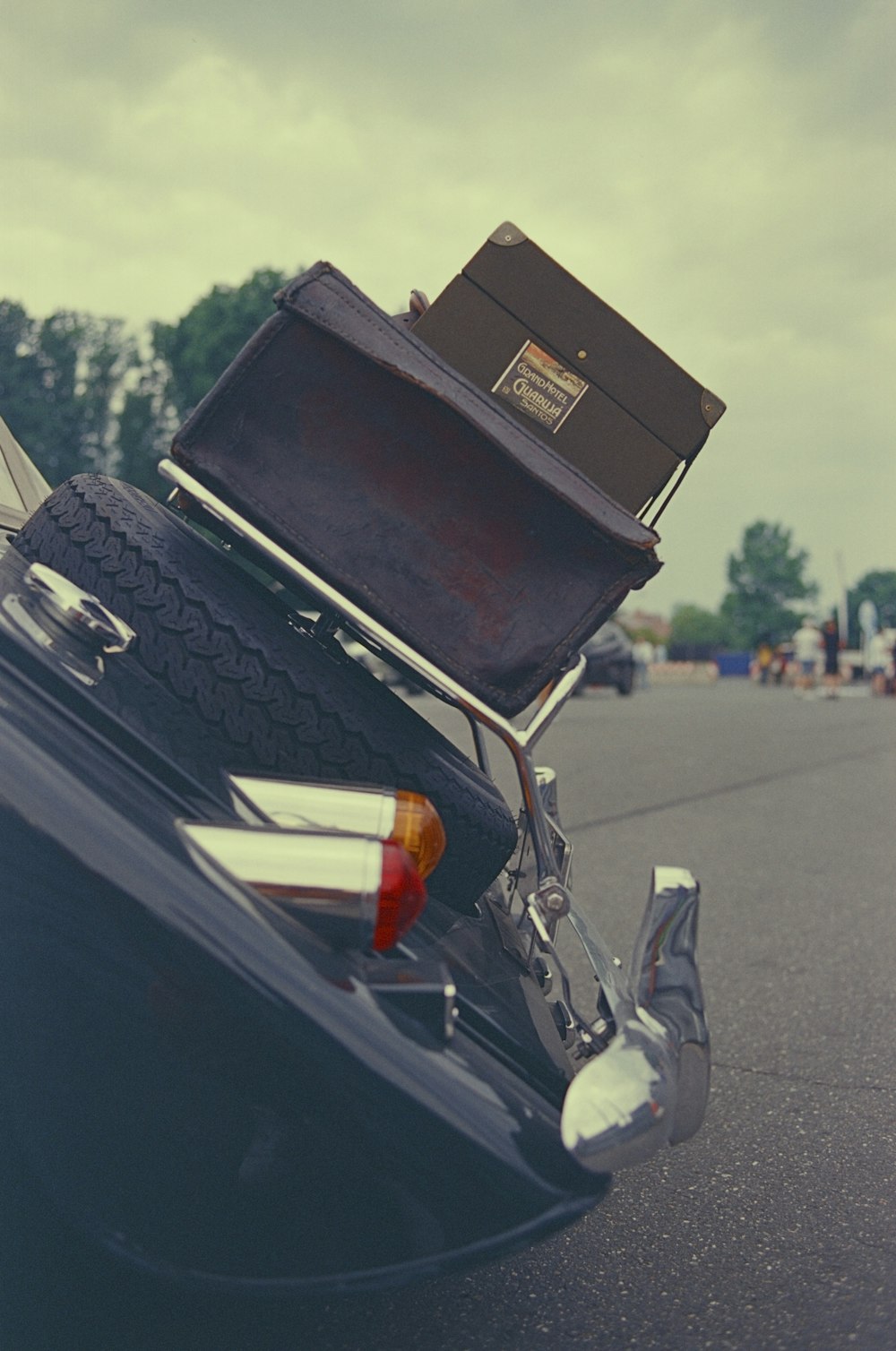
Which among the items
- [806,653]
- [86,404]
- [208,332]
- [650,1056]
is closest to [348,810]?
[650,1056]

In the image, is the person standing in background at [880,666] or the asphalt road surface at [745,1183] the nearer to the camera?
the asphalt road surface at [745,1183]

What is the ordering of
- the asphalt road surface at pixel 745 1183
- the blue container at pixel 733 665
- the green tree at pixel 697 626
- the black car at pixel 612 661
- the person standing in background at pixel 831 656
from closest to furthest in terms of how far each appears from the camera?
1. the asphalt road surface at pixel 745 1183
2. the person standing in background at pixel 831 656
3. the black car at pixel 612 661
4. the blue container at pixel 733 665
5. the green tree at pixel 697 626

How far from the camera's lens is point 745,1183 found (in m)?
2.57

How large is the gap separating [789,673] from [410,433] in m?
→ 45.6

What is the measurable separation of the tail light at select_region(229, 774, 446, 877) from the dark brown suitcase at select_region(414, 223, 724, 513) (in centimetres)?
74

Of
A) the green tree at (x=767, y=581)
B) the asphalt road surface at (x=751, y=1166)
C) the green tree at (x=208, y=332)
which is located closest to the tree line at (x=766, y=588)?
the green tree at (x=767, y=581)

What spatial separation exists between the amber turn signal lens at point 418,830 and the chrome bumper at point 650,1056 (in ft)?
1.08

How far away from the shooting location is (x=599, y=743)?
12.9 meters

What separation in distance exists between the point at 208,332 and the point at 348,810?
50226mm

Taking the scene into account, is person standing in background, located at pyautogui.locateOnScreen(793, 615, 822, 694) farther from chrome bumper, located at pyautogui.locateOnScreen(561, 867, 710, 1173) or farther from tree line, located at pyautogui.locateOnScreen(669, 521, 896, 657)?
tree line, located at pyautogui.locateOnScreen(669, 521, 896, 657)

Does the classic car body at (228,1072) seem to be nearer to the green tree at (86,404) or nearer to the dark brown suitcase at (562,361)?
the dark brown suitcase at (562,361)

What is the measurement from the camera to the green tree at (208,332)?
48.3m

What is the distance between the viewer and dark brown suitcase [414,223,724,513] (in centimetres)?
212

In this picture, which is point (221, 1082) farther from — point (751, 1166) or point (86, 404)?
point (86, 404)
